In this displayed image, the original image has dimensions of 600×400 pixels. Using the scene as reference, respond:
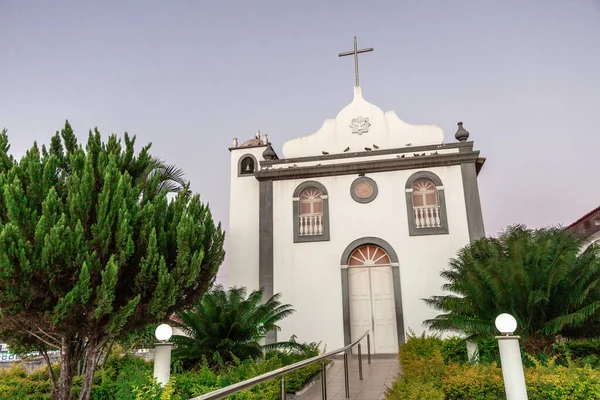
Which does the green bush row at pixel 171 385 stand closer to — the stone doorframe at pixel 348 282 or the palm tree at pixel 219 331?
the palm tree at pixel 219 331

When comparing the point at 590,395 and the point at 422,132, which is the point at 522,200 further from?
the point at 590,395

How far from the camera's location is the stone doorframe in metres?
12.3

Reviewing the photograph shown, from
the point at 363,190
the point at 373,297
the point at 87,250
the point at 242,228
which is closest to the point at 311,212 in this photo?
the point at 363,190

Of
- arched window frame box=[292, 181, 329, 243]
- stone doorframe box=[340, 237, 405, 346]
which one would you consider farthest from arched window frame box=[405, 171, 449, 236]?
arched window frame box=[292, 181, 329, 243]

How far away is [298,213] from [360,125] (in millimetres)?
3747

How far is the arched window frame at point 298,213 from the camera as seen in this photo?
1348 centimetres

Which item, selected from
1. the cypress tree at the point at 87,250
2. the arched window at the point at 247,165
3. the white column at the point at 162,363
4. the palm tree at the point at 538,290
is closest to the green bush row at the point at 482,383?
the palm tree at the point at 538,290

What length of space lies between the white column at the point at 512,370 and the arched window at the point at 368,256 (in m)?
8.44

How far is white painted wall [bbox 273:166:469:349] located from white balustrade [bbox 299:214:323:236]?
1.09 ft

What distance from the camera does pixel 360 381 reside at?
815 centimetres

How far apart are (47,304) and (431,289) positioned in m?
9.85

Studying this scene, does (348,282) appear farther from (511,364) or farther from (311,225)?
(511,364)

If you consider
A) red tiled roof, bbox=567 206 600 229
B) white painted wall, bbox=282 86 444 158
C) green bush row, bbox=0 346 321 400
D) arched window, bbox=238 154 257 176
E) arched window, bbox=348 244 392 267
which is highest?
white painted wall, bbox=282 86 444 158

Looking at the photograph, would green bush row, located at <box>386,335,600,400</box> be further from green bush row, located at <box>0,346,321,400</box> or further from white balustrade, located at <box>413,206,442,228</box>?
white balustrade, located at <box>413,206,442,228</box>
